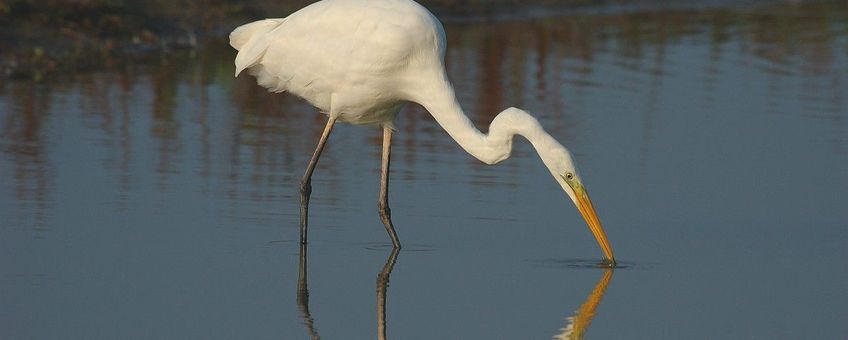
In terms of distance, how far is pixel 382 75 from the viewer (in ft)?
27.7

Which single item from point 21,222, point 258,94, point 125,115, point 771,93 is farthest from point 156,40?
point 21,222

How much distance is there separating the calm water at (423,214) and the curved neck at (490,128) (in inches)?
23.2

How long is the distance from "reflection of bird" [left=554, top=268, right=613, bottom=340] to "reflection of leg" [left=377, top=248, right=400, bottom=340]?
2.48ft

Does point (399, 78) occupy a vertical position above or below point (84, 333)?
above

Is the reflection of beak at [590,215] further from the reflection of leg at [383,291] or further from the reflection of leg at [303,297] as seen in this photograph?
the reflection of leg at [303,297]

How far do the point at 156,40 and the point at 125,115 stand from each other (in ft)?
11.3

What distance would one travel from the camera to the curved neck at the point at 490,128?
25.8 feet

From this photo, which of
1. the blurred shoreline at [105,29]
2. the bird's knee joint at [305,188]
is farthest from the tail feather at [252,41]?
the blurred shoreline at [105,29]

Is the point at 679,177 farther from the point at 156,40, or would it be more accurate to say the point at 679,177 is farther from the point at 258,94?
the point at 156,40

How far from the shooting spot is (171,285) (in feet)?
24.5

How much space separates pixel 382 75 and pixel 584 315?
193 cm

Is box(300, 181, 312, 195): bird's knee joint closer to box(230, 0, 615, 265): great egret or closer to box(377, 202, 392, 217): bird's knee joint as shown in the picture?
box(230, 0, 615, 265): great egret

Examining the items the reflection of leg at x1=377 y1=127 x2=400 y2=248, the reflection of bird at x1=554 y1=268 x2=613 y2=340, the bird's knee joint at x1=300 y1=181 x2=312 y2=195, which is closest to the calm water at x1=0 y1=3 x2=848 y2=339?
the reflection of bird at x1=554 y1=268 x2=613 y2=340

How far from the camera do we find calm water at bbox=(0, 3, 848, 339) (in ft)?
23.5
